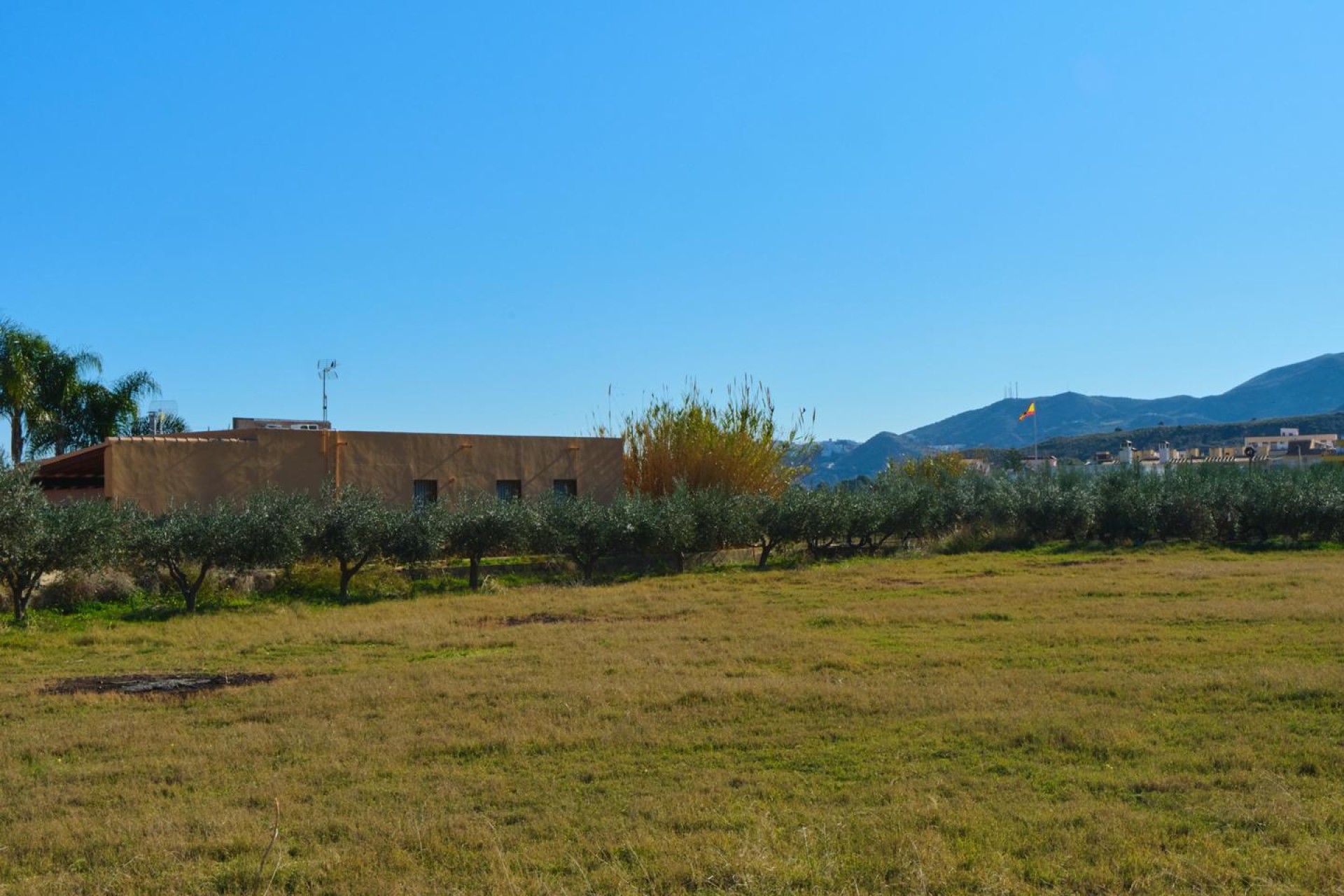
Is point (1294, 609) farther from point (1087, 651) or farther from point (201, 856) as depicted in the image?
point (201, 856)

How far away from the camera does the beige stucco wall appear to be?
85.7 feet

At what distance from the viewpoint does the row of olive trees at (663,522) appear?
21.1 metres

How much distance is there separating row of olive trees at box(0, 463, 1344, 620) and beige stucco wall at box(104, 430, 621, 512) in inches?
40.8

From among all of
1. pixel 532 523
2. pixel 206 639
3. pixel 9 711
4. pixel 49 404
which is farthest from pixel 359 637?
pixel 49 404

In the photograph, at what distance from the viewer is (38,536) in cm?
1952

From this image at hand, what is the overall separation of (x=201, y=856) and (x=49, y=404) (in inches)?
1319

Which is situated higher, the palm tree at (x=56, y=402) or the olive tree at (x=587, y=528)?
the palm tree at (x=56, y=402)

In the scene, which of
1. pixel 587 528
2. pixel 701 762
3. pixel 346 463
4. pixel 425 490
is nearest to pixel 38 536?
pixel 346 463

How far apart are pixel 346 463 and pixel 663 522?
8.82m

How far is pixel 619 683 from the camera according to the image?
1256 centimetres

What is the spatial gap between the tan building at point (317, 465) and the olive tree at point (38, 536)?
3013mm

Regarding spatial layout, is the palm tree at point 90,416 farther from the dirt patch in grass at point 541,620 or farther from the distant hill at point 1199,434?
the distant hill at point 1199,434

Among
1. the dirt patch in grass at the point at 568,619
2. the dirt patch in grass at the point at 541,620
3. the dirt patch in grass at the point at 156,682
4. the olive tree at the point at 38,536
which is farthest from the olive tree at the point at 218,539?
the dirt patch in grass at the point at 156,682

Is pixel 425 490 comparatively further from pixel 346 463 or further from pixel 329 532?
pixel 329 532
